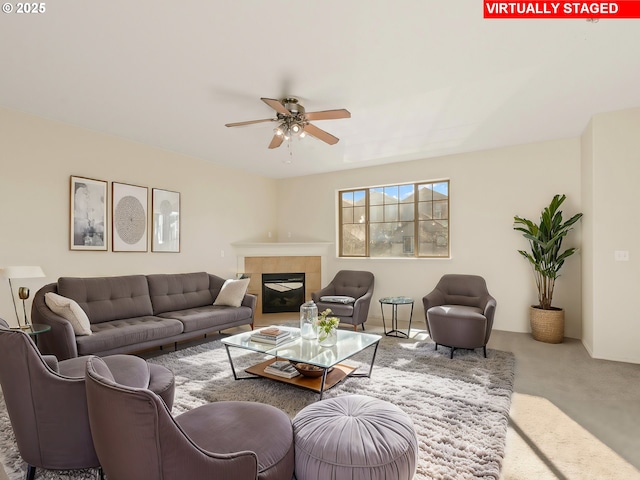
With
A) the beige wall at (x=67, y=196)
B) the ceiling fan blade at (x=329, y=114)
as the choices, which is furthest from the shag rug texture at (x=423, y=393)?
the ceiling fan blade at (x=329, y=114)

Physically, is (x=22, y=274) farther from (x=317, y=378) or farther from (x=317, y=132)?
(x=317, y=132)

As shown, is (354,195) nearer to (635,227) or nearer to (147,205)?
(147,205)

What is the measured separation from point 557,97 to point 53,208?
17.7 ft

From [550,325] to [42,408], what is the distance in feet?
16.2

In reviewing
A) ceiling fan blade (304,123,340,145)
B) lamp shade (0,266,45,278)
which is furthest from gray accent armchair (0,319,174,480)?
ceiling fan blade (304,123,340,145)

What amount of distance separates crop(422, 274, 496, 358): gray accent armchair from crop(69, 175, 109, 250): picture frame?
4.12 metres

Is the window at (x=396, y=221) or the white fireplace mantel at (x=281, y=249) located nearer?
the window at (x=396, y=221)

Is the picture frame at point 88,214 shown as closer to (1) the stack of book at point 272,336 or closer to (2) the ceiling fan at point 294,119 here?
(2) the ceiling fan at point 294,119

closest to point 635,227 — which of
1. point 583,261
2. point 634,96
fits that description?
point 583,261

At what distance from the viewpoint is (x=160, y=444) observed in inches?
44.2

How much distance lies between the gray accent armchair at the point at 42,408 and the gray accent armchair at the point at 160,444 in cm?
34

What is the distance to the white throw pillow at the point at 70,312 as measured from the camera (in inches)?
126

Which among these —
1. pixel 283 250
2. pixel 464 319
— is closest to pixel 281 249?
pixel 283 250

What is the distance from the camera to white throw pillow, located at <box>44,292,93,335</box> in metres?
3.21
